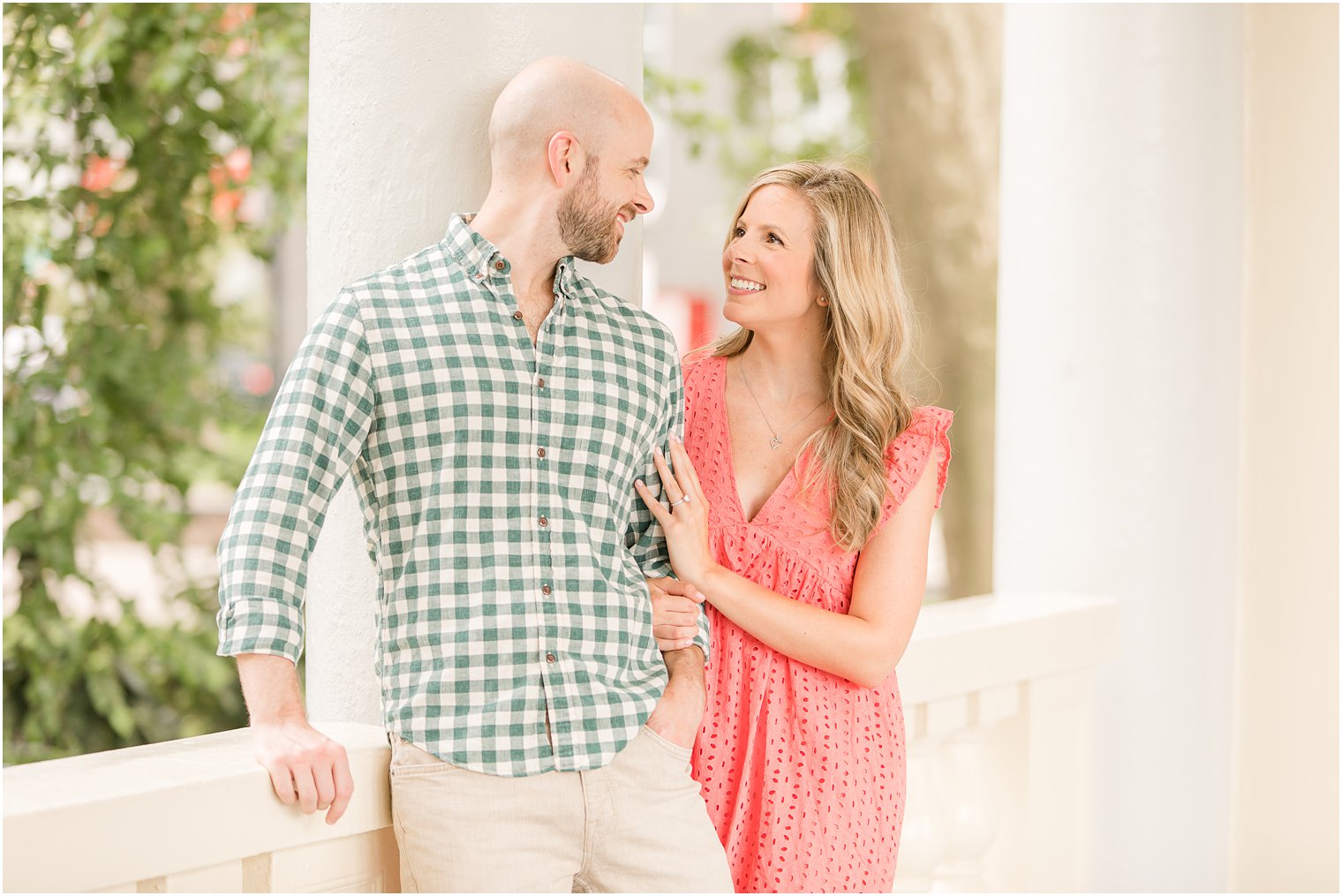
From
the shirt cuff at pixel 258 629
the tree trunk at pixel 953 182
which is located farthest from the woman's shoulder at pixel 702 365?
the tree trunk at pixel 953 182

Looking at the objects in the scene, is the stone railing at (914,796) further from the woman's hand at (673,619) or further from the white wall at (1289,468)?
the white wall at (1289,468)

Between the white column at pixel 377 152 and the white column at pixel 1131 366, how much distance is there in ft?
4.95

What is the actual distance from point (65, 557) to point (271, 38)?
1.48 metres

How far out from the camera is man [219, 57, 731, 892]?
5.49 ft

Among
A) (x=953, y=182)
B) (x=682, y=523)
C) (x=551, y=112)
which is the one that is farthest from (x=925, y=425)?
(x=953, y=182)

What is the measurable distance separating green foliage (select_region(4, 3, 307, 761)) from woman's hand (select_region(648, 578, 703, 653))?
85.5 inches

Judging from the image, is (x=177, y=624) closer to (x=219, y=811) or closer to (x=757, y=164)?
(x=219, y=811)

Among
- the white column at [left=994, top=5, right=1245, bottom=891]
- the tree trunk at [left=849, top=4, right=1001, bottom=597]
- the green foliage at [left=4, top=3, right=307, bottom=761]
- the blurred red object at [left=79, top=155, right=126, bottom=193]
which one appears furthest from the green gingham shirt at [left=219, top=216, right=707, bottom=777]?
the tree trunk at [left=849, top=4, right=1001, bottom=597]

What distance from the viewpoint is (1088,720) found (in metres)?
2.92

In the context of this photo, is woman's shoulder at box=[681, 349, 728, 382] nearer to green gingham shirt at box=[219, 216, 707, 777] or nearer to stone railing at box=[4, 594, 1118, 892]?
green gingham shirt at box=[219, 216, 707, 777]

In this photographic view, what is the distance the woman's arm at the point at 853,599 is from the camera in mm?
2070

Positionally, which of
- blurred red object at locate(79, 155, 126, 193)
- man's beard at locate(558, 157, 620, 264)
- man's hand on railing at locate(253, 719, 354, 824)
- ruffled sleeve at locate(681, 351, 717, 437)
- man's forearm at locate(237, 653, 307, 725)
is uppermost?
blurred red object at locate(79, 155, 126, 193)

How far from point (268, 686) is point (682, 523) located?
26.6 inches

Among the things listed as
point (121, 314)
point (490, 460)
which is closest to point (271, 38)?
point (121, 314)
